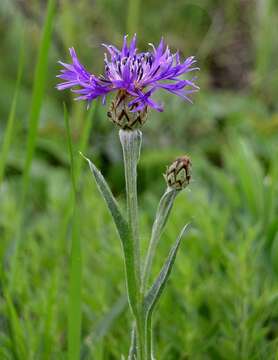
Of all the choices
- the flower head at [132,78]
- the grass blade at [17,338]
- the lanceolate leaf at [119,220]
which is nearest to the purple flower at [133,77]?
the flower head at [132,78]

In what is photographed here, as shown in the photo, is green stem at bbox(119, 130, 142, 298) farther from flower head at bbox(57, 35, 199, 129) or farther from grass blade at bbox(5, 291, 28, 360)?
grass blade at bbox(5, 291, 28, 360)

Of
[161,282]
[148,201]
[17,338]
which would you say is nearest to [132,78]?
[161,282]

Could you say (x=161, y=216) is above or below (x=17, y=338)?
above

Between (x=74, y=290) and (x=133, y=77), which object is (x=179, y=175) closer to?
(x=133, y=77)

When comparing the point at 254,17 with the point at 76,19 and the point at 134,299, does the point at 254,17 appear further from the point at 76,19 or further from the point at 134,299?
the point at 134,299

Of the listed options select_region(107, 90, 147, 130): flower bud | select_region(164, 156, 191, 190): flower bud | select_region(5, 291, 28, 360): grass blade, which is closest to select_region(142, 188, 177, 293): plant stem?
select_region(164, 156, 191, 190): flower bud

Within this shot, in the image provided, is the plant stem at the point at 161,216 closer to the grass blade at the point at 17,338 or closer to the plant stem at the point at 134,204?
the plant stem at the point at 134,204

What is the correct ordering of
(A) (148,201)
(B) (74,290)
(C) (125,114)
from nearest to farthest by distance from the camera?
(C) (125,114) → (B) (74,290) → (A) (148,201)
